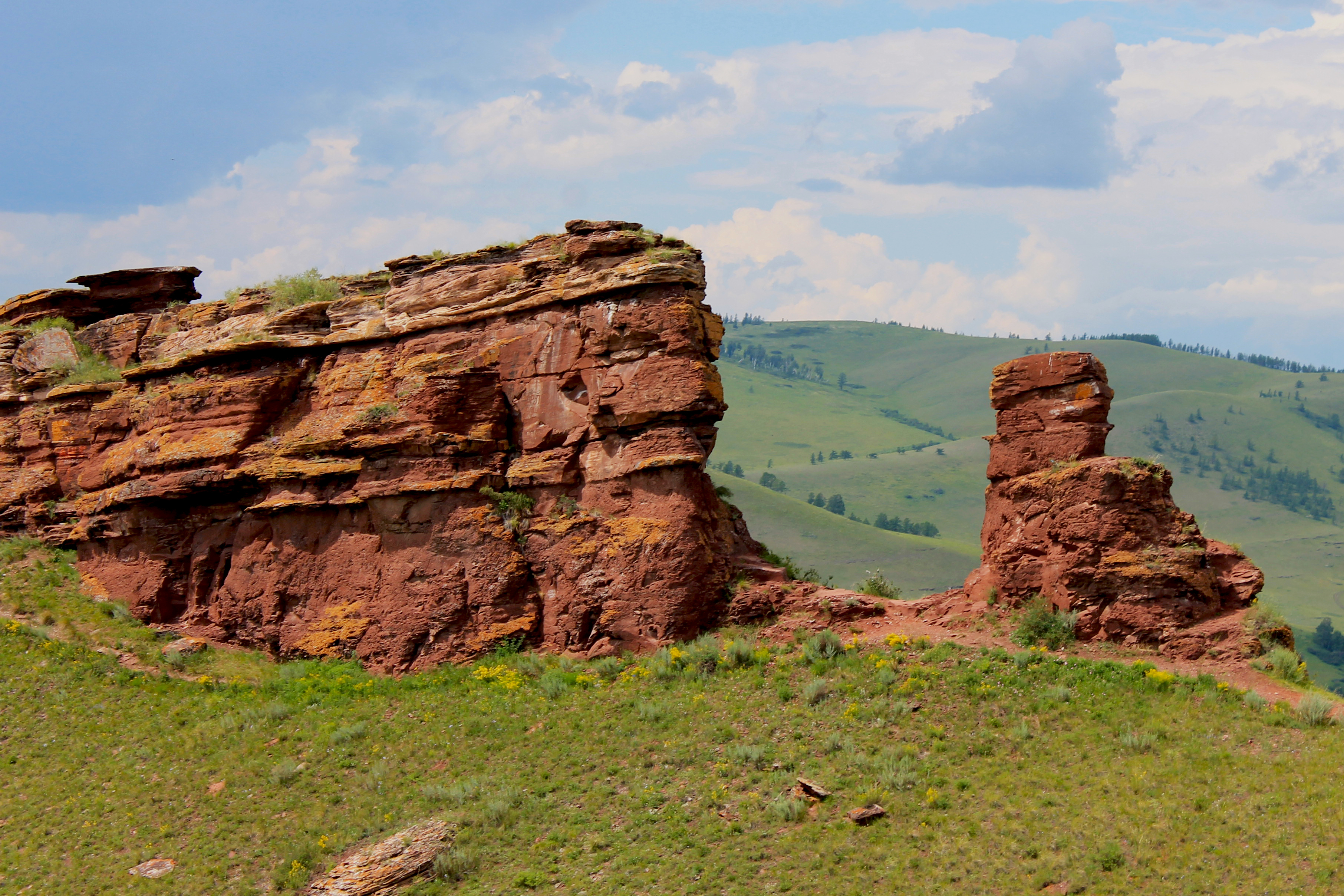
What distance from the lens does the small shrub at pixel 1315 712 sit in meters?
21.8

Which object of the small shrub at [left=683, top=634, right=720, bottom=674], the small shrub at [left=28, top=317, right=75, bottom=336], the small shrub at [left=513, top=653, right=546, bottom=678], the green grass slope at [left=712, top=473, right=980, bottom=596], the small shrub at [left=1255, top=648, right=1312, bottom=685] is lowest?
the green grass slope at [left=712, top=473, right=980, bottom=596]

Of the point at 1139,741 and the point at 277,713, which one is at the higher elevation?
the point at 1139,741

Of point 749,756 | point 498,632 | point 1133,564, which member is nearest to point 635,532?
point 498,632

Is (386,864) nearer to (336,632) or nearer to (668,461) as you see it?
(336,632)

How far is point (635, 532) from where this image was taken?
28.9 meters

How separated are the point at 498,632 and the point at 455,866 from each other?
7.94m

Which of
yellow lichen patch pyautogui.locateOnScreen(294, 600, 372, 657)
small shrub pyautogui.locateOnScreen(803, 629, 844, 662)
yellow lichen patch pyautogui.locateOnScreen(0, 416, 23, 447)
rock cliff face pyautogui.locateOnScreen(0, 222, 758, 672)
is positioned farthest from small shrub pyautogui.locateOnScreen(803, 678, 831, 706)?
yellow lichen patch pyautogui.locateOnScreen(0, 416, 23, 447)

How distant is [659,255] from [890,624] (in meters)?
11.0

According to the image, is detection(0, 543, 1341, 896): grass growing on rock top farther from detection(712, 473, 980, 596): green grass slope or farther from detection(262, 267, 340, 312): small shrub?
detection(712, 473, 980, 596): green grass slope

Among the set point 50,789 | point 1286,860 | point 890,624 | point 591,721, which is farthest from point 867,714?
point 50,789

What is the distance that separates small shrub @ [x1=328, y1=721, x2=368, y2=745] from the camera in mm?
27094

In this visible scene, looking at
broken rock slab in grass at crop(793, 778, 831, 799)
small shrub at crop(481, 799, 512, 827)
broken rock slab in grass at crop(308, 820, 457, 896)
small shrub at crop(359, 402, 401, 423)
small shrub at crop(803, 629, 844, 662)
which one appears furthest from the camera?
small shrub at crop(359, 402, 401, 423)

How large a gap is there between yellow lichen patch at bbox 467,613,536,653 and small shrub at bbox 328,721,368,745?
3.47 m

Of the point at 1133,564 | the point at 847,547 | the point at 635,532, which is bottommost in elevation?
the point at 847,547
